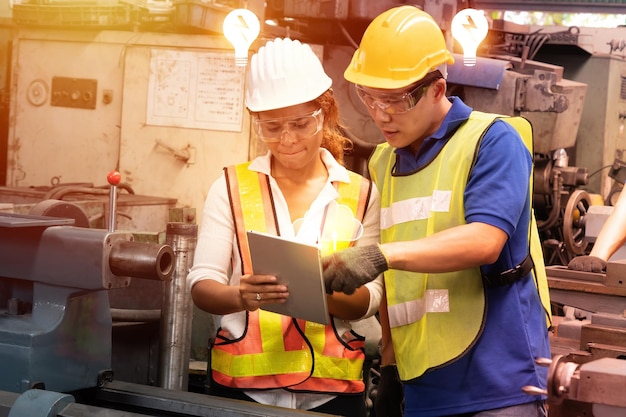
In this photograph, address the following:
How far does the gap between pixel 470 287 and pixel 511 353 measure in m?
0.15

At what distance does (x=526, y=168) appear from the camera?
5.54ft

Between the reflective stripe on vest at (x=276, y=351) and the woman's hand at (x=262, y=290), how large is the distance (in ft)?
0.51

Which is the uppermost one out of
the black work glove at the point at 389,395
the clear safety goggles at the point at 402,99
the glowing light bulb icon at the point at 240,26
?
the glowing light bulb icon at the point at 240,26

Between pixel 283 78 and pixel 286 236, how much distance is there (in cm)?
34

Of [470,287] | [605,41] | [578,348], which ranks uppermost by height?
[605,41]

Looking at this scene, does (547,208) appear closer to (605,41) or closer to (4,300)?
(605,41)

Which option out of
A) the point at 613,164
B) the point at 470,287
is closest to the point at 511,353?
the point at 470,287

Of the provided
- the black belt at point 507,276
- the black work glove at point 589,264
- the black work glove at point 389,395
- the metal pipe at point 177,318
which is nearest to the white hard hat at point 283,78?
the black belt at point 507,276

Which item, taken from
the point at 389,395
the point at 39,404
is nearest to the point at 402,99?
the point at 389,395

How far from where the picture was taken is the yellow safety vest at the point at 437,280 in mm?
1701

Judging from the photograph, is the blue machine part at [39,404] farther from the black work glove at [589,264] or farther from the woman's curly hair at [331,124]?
the black work glove at [589,264]

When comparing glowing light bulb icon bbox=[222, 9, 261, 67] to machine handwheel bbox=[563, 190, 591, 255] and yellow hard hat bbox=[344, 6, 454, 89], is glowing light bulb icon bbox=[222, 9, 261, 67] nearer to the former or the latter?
yellow hard hat bbox=[344, 6, 454, 89]

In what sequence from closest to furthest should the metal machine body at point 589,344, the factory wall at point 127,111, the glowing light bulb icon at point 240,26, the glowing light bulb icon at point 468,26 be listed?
the metal machine body at point 589,344
the glowing light bulb icon at point 468,26
the glowing light bulb icon at point 240,26
the factory wall at point 127,111

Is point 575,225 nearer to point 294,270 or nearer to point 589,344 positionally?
point 589,344
